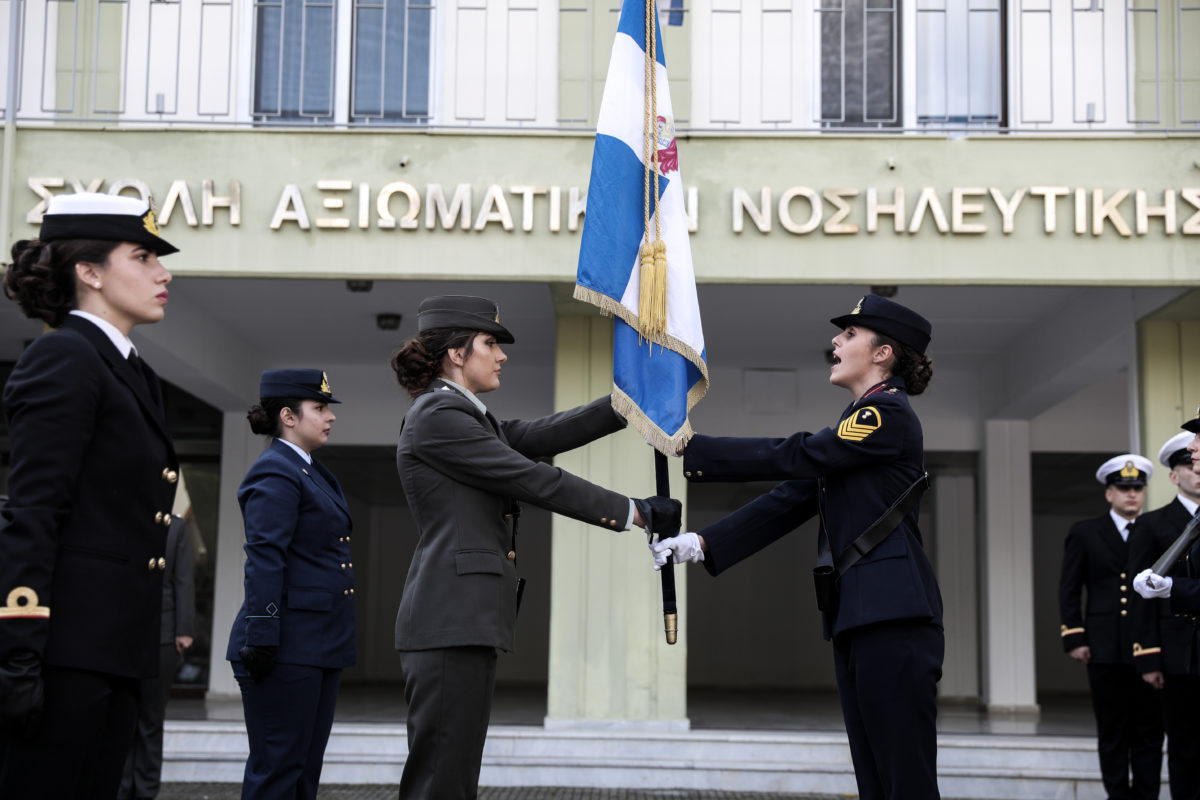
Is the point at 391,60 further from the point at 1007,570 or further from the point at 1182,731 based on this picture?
the point at 1007,570

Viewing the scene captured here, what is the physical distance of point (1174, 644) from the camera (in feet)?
21.7

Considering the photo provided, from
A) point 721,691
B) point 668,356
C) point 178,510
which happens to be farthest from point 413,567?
point 721,691

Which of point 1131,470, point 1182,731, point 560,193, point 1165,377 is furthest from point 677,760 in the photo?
point 1165,377

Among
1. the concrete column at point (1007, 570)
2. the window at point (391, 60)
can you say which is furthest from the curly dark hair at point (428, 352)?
the concrete column at point (1007, 570)

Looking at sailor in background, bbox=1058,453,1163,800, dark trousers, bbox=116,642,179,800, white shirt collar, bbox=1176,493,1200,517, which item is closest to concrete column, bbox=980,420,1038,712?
sailor in background, bbox=1058,453,1163,800

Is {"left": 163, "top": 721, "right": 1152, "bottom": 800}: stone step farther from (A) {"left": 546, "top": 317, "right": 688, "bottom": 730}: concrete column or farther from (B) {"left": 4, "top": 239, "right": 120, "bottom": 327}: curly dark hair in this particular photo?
(B) {"left": 4, "top": 239, "right": 120, "bottom": 327}: curly dark hair

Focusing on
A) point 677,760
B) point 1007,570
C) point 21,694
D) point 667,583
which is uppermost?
point 667,583

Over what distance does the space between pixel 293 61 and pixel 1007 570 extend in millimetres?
8079

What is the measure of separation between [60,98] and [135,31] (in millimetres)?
740

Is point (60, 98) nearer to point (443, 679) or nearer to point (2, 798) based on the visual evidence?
point (443, 679)

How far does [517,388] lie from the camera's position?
12641 mm

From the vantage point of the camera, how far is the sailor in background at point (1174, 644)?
21.4 feet

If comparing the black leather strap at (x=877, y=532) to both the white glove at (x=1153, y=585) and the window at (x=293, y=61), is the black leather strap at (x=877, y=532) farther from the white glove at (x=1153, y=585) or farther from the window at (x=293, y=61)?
the window at (x=293, y=61)

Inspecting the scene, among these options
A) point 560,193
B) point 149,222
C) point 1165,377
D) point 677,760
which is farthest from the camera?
point 1165,377
